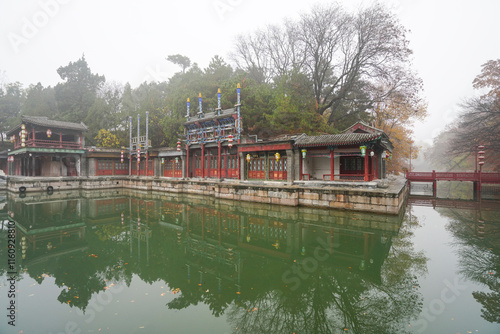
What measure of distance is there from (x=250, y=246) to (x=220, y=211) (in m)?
6.37

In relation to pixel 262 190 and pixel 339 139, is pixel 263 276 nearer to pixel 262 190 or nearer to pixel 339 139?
pixel 262 190

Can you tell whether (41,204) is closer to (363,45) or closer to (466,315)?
(466,315)

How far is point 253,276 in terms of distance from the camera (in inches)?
245

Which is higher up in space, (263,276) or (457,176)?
(457,176)

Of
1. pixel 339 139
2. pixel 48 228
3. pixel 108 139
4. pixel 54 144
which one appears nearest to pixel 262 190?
pixel 339 139

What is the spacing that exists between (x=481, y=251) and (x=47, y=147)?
111 feet

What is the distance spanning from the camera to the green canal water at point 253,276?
446 centimetres

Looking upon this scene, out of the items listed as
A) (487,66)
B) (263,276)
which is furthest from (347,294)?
(487,66)

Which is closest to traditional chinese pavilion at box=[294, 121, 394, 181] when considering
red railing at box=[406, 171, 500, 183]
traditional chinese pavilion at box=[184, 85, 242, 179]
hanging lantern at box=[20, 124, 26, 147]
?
traditional chinese pavilion at box=[184, 85, 242, 179]

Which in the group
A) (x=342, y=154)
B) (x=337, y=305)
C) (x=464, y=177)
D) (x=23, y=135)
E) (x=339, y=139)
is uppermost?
(x=23, y=135)

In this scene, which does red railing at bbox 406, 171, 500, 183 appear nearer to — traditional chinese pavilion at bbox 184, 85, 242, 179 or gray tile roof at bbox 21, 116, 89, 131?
traditional chinese pavilion at bbox 184, 85, 242, 179

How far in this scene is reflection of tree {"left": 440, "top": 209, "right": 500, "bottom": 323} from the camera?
5172 millimetres

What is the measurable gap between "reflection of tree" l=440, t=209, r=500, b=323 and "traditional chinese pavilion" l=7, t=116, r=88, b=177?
32031mm

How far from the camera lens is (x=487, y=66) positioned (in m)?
26.0
